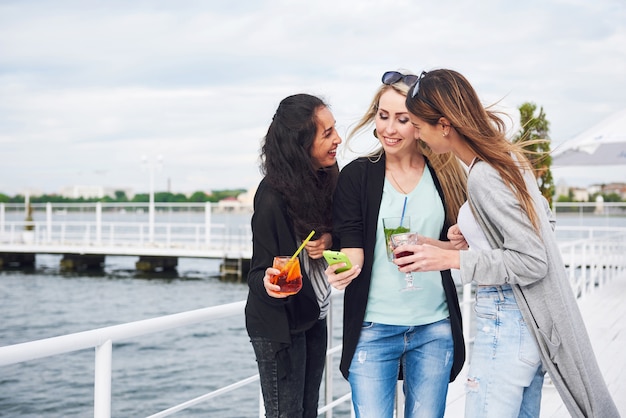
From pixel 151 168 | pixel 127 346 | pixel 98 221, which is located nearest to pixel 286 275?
pixel 127 346

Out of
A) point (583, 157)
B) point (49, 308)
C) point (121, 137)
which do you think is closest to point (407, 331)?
point (583, 157)

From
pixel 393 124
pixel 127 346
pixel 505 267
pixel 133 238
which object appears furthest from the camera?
pixel 133 238

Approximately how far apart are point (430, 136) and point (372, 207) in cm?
31

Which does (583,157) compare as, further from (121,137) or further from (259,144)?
(121,137)

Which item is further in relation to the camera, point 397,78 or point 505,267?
point 397,78

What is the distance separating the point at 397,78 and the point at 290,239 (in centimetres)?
54

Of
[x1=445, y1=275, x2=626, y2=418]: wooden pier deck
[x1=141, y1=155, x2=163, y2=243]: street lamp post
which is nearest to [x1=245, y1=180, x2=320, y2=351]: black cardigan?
[x1=445, y1=275, x2=626, y2=418]: wooden pier deck

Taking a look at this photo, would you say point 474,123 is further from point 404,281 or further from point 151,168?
point 151,168

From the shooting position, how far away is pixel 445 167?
1.99m

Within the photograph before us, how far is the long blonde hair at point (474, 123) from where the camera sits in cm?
158

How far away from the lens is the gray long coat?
5.09 ft

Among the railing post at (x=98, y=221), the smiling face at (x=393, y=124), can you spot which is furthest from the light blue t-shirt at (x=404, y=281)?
the railing post at (x=98, y=221)

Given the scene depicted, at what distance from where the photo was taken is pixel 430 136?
5.45ft

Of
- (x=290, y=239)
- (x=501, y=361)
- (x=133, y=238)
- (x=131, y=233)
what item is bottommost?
(x=133, y=238)
